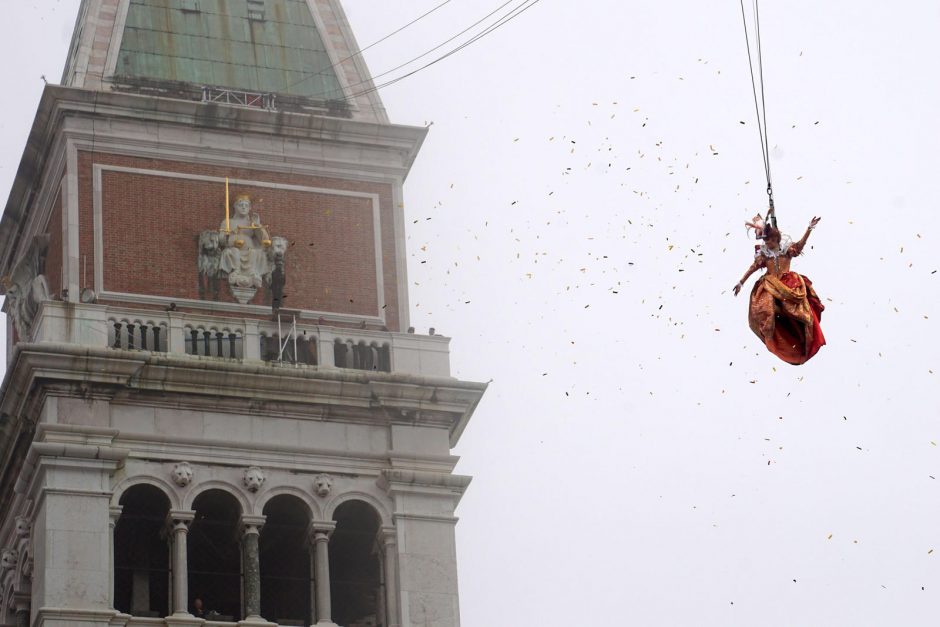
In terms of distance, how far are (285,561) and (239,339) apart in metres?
4.30

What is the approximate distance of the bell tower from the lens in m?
49.8

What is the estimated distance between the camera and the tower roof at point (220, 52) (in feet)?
182

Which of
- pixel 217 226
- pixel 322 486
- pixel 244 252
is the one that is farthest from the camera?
pixel 217 226

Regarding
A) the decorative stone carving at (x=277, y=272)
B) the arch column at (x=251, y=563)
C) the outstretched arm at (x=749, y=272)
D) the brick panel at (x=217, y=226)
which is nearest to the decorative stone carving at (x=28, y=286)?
the brick panel at (x=217, y=226)

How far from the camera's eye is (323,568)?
49.8 metres

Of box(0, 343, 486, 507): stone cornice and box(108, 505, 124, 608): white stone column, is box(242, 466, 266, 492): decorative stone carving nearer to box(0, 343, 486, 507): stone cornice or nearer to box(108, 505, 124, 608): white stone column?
box(0, 343, 486, 507): stone cornice

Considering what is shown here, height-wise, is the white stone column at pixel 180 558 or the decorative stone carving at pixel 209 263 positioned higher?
the decorative stone carving at pixel 209 263

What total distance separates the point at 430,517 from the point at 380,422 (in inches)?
84.9

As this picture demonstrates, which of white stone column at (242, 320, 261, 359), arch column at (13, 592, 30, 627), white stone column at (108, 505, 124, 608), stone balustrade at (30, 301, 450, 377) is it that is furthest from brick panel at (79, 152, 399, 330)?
arch column at (13, 592, 30, 627)

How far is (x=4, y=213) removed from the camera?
57.7 metres

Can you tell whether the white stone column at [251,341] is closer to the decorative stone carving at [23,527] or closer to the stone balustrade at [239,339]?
the stone balustrade at [239,339]

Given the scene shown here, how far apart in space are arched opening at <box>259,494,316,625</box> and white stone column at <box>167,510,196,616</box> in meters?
1.66

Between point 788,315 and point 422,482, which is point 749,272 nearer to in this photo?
point 788,315

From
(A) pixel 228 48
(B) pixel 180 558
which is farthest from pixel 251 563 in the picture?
(A) pixel 228 48
